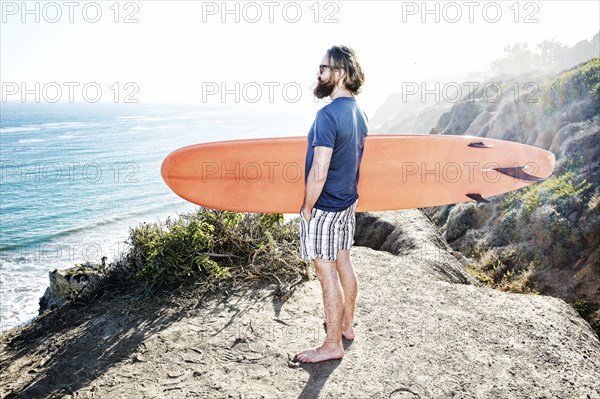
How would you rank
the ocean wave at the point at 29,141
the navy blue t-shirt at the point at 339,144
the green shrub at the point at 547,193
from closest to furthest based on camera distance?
the navy blue t-shirt at the point at 339,144 < the green shrub at the point at 547,193 < the ocean wave at the point at 29,141

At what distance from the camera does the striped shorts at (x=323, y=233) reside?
2385mm

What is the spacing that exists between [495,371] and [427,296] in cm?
109

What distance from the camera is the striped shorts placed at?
238cm

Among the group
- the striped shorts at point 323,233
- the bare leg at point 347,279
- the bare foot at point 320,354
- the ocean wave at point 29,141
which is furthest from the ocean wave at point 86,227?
the ocean wave at point 29,141

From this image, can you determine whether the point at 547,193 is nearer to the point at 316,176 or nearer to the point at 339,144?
the point at 339,144

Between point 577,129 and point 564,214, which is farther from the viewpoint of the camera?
point 577,129

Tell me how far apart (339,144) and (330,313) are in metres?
1.09

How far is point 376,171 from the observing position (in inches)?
166

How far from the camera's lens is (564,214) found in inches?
305

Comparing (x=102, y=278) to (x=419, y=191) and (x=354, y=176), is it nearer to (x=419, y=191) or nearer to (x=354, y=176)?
(x=354, y=176)

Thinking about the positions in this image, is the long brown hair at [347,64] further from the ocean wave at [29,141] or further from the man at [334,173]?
the ocean wave at [29,141]

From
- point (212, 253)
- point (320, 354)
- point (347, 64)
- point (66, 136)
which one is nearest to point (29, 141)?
point (66, 136)

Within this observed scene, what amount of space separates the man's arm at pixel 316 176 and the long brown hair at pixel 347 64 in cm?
45

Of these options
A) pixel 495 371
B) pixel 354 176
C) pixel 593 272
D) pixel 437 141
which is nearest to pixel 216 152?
pixel 354 176
